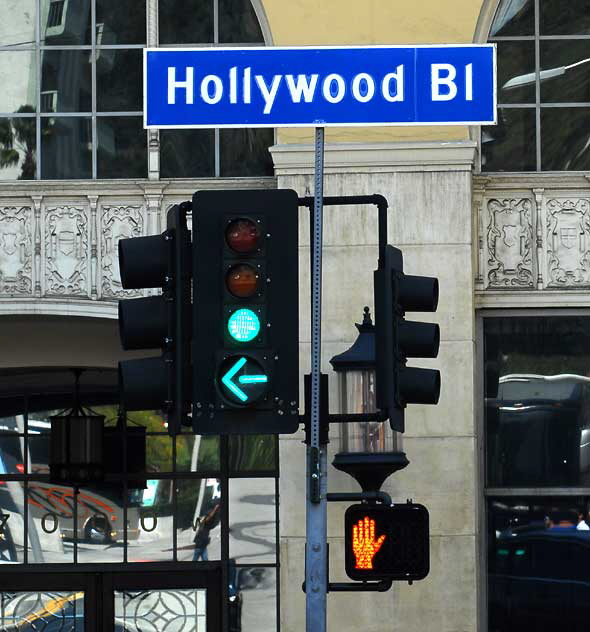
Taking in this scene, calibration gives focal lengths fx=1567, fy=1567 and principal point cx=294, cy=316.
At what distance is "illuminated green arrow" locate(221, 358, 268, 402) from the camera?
297 inches

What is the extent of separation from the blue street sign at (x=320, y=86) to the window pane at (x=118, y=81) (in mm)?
6448

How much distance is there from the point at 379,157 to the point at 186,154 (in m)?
1.85

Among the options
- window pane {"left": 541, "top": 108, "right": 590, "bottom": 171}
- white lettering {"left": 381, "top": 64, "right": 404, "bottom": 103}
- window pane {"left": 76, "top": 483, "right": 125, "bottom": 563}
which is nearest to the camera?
white lettering {"left": 381, "top": 64, "right": 404, "bottom": 103}

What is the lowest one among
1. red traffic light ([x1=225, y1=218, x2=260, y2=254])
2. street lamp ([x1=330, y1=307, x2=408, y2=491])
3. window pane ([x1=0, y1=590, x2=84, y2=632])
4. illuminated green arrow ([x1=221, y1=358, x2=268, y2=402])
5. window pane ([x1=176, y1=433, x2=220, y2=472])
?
window pane ([x1=0, y1=590, x2=84, y2=632])

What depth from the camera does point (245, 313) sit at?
758 centimetres

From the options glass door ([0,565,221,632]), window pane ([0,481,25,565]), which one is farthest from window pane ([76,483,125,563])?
window pane ([0,481,25,565])

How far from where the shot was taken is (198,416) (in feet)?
24.9

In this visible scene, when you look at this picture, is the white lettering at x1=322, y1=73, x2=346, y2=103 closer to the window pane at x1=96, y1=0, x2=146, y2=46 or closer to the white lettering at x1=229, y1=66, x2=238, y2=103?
the white lettering at x1=229, y1=66, x2=238, y2=103

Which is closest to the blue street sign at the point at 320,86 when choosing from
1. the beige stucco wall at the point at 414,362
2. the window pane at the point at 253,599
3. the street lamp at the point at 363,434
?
the street lamp at the point at 363,434

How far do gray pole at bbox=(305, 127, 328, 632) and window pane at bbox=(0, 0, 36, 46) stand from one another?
23.1 feet

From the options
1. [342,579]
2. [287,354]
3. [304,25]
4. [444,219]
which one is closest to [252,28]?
[304,25]

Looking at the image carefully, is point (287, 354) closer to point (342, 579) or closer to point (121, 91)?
point (342, 579)

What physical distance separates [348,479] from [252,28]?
165 inches

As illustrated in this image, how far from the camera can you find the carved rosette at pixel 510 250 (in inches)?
536
